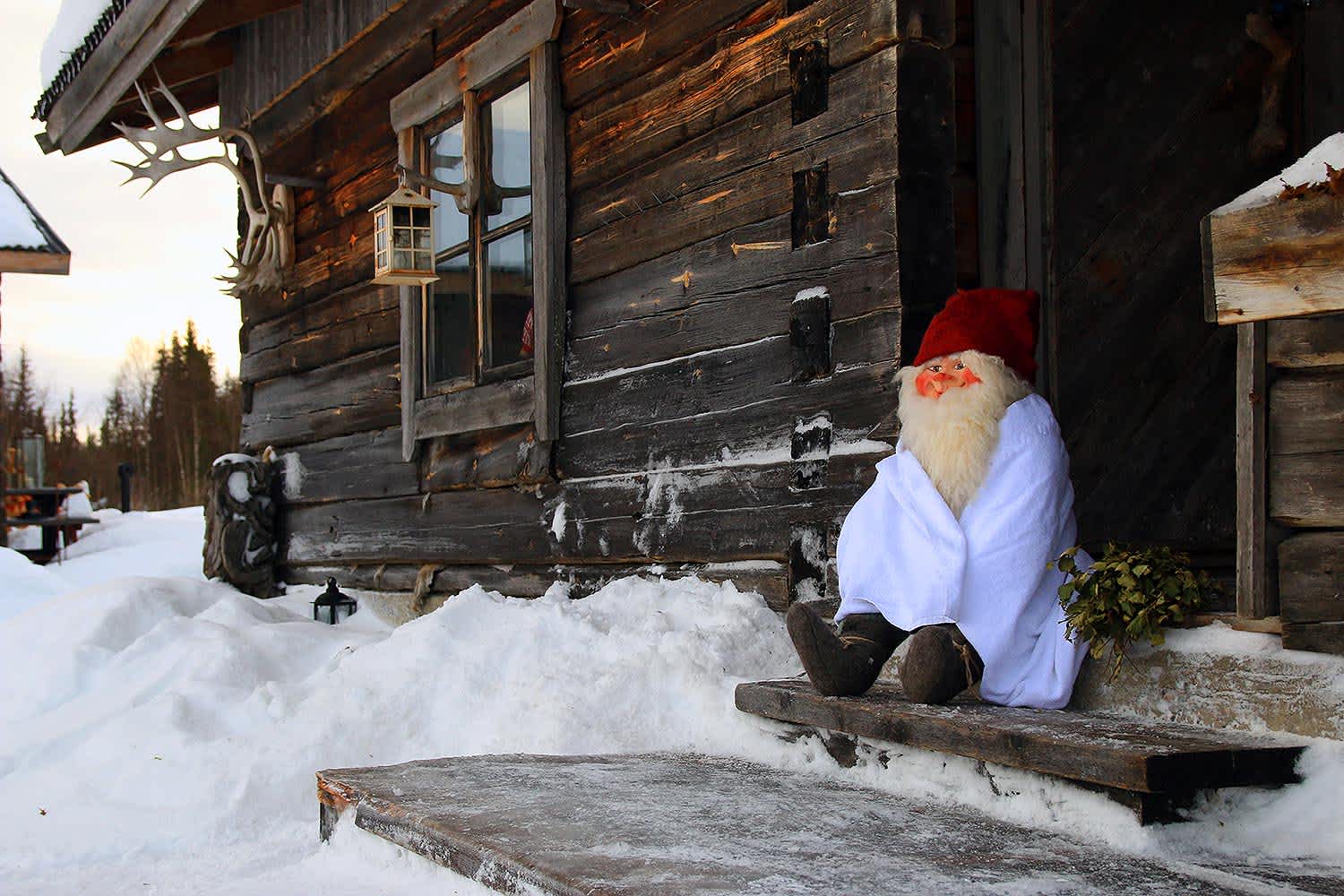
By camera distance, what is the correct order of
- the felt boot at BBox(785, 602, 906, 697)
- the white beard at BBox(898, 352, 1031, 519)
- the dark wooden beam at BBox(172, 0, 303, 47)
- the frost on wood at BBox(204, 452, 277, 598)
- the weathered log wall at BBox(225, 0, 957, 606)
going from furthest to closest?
the frost on wood at BBox(204, 452, 277, 598) < the dark wooden beam at BBox(172, 0, 303, 47) < the weathered log wall at BBox(225, 0, 957, 606) < the white beard at BBox(898, 352, 1031, 519) < the felt boot at BBox(785, 602, 906, 697)

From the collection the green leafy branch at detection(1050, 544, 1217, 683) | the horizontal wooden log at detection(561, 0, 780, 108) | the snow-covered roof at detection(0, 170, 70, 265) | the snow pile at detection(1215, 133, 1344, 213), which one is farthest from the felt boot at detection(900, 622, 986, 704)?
the snow-covered roof at detection(0, 170, 70, 265)

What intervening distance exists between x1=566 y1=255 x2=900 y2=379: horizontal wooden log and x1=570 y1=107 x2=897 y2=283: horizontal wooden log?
25 cm

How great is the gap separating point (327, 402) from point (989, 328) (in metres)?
5.67

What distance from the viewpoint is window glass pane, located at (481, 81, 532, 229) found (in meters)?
6.04

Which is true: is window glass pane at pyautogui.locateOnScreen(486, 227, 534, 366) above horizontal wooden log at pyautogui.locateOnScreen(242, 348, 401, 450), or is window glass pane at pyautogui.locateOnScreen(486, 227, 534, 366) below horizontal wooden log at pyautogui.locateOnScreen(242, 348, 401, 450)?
above

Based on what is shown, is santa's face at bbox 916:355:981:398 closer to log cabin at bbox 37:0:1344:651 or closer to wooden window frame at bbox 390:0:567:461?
log cabin at bbox 37:0:1344:651

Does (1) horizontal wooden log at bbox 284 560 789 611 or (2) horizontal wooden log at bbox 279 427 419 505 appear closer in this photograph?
(1) horizontal wooden log at bbox 284 560 789 611

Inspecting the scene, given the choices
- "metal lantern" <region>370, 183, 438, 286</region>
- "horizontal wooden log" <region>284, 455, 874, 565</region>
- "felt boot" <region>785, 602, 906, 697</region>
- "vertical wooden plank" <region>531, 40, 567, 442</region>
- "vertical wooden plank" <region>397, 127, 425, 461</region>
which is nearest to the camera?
"felt boot" <region>785, 602, 906, 697</region>

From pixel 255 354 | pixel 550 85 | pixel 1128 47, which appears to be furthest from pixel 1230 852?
pixel 255 354

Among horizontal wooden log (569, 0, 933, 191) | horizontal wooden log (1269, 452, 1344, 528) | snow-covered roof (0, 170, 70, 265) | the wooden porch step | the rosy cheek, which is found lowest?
the wooden porch step

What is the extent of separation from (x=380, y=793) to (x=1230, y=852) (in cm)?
185

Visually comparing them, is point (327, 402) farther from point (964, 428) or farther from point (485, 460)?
point (964, 428)

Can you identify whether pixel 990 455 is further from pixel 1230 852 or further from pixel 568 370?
pixel 568 370

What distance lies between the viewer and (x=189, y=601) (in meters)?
6.88
